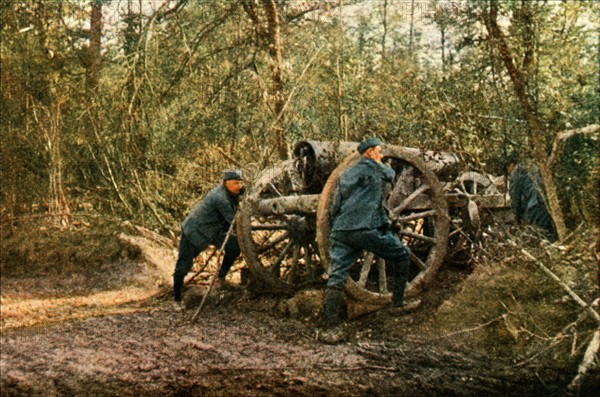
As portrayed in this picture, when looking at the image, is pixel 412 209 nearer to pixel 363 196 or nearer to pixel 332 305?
pixel 363 196

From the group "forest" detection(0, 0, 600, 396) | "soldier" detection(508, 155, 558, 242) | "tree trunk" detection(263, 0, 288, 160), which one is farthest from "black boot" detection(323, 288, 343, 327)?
"tree trunk" detection(263, 0, 288, 160)

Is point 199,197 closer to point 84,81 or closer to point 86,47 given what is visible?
point 84,81

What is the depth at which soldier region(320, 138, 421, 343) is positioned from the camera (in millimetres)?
5938

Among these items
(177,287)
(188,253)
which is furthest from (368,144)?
(177,287)

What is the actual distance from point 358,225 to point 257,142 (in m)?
5.83

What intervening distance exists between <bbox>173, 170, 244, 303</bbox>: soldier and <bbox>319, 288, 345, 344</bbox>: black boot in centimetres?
199

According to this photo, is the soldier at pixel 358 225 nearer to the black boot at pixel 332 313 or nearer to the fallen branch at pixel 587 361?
the black boot at pixel 332 313

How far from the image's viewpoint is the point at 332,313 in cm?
613

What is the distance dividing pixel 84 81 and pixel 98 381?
9627 mm

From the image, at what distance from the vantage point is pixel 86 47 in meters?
15.0

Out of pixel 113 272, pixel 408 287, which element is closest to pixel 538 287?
pixel 408 287

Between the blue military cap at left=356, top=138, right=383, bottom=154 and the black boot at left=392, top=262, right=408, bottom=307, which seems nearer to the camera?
the blue military cap at left=356, top=138, right=383, bottom=154

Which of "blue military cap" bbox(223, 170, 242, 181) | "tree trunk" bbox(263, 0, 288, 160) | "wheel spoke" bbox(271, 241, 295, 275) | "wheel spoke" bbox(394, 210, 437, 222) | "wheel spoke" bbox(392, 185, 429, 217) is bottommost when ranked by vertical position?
"wheel spoke" bbox(271, 241, 295, 275)

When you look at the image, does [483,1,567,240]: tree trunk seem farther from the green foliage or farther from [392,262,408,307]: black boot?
the green foliage
